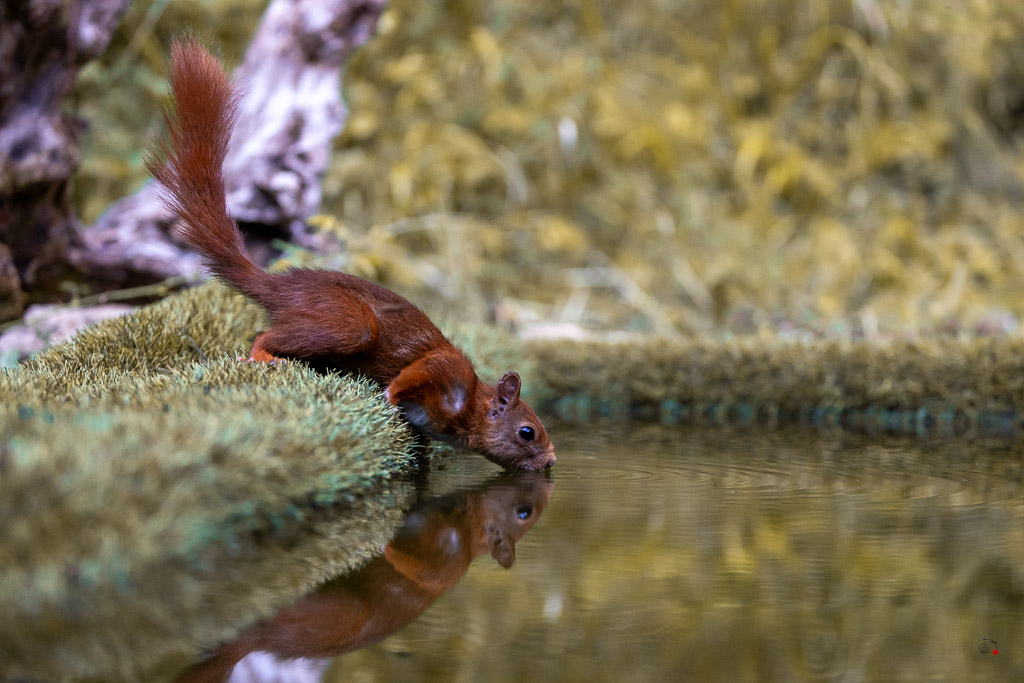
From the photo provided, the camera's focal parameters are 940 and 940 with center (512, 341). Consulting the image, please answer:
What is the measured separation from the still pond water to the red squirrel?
0.42 ft

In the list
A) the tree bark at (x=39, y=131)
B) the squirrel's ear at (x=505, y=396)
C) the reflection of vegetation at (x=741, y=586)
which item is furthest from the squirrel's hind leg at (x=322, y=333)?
the tree bark at (x=39, y=131)

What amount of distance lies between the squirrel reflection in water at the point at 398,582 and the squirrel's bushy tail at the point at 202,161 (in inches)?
35.6

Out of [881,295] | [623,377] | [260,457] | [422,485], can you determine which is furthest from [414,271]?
[260,457]

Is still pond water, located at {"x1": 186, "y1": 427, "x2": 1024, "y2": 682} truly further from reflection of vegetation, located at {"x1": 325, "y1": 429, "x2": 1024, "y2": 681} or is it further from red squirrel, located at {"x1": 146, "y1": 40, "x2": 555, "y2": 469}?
red squirrel, located at {"x1": 146, "y1": 40, "x2": 555, "y2": 469}

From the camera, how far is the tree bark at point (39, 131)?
3.00 meters

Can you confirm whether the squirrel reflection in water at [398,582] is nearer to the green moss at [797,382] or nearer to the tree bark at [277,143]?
the green moss at [797,382]

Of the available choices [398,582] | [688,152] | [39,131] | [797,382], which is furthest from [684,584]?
[688,152]

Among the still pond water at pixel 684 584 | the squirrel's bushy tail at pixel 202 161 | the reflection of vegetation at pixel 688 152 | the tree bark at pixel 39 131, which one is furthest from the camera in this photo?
the reflection of vegetation at pixel 688 152

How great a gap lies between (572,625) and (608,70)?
6390 millimetres

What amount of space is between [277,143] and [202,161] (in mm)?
1425

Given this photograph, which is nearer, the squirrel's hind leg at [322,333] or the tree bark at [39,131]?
the squirrel's hind leg at [322,333]

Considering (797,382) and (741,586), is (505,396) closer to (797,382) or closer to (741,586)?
(741,586)

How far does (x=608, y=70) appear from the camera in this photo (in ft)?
23.4

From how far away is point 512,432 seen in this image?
2.43 meters
